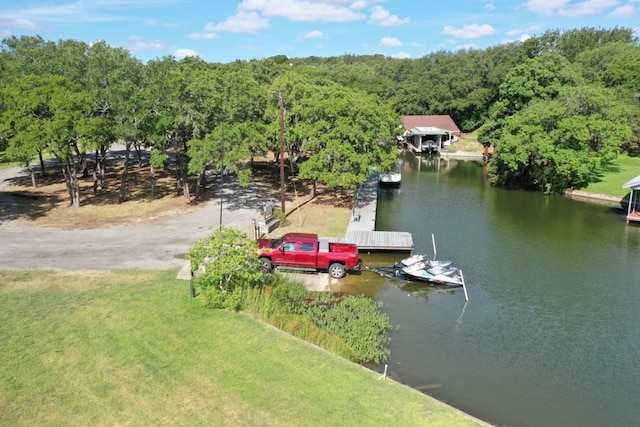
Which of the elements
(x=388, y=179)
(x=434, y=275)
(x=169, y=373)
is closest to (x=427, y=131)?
(x=388, y=179)

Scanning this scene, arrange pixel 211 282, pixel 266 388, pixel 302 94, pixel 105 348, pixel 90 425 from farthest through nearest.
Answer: pixel 302 94, pixel 211 282, pixel 105 348, pixel 266 388, pixel 90 425

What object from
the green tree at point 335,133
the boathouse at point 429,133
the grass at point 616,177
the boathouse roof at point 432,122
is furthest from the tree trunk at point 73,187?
the boathouse roof at point 432,122

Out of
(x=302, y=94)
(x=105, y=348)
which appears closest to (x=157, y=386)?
(x=105, y=348)

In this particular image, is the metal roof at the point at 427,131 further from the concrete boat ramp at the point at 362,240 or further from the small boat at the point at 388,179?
the concrete boat ramp at the point at 362,240

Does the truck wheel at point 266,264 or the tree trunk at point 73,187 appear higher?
the tree trunk at point 73,187

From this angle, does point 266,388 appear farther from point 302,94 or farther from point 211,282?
point 302,94

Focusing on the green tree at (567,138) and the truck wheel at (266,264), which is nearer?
the truck wheel at (266,264)

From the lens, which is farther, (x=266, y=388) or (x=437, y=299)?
(x=437, y=299)
